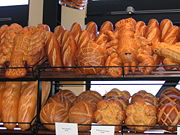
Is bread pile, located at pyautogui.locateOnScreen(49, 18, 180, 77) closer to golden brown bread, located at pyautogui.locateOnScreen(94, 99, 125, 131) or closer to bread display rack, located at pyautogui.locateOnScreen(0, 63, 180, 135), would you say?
bread display rack, located at pyautogui.locateOnScreen(0, 63, 180, 135)

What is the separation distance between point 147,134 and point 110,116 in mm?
162

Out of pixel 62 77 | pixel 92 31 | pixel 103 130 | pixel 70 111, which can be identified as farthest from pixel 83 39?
pixel 103 130

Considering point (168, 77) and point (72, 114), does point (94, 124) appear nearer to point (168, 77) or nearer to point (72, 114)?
point (72, 114)

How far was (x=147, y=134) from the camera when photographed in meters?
1.05

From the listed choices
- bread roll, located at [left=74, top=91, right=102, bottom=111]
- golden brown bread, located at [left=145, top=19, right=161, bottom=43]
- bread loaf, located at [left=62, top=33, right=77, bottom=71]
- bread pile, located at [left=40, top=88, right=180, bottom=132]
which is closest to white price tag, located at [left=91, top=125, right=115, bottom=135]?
bread pile, located at [left=40, top=88, right=180, bottom=132]

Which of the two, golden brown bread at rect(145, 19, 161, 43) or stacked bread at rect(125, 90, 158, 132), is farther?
golden brown bread at rect(145, 19, 161, 43)

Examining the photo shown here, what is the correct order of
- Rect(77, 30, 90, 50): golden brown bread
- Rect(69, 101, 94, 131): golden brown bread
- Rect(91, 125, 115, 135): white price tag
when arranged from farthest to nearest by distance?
Rect(77, 30, 90, 50): golden brown bread < Rect(69, 101, 94, 131): golden brown bread < Rect(91, 125, 115, 135): white price tag

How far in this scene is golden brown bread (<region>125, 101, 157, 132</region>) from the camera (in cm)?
104

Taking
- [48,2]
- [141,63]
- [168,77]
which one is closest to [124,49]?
[141,63]

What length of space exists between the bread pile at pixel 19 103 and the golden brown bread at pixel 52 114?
66 millimetres

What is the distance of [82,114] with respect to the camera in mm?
1127

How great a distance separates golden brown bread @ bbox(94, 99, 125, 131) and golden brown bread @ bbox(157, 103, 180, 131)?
151mm

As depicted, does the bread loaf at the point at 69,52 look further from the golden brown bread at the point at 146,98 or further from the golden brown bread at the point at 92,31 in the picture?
the golden brown bread at the point at 146,98

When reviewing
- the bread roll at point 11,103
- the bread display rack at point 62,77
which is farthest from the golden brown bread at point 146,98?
the bread roll at point 11,103
